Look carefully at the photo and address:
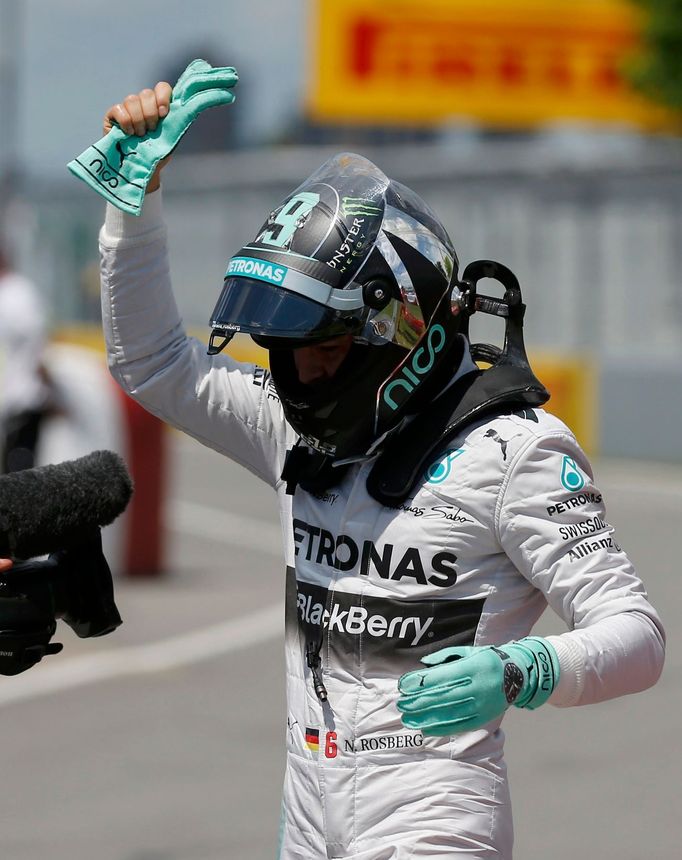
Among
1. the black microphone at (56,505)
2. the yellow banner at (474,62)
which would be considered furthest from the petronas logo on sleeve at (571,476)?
the yellow banner at (474,62)

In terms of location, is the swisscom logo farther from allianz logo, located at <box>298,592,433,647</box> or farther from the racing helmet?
allianz logo, located at <box>298,592,433,647</box>

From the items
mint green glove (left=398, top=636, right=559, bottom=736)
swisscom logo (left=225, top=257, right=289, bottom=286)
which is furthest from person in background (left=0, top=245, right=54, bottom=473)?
mint green glove (left=398, top=636, right=559, bottom=736)

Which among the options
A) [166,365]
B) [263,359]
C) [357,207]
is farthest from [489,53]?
[357,207]

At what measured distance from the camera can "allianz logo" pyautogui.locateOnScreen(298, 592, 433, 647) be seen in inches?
105

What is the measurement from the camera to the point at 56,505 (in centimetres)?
269

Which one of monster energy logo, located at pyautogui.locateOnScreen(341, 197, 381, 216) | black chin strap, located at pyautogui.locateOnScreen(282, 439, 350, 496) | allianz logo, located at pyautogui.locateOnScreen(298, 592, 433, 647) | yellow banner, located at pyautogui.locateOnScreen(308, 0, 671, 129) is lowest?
yellow banner, located at pyautogui.locateOnScreen(308, 0, 671, 129)

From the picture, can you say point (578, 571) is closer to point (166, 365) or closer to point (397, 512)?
point (397, 512)

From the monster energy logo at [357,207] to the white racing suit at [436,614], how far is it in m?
0.42

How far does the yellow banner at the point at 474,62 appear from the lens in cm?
2497

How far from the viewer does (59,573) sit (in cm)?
280

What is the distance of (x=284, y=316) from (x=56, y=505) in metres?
0.52

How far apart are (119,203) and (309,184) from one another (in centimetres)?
35

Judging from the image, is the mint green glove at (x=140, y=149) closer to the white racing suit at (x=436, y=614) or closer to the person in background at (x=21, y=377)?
the white racing suit at (x=436, y=614)

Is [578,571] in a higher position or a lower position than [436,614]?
higher
